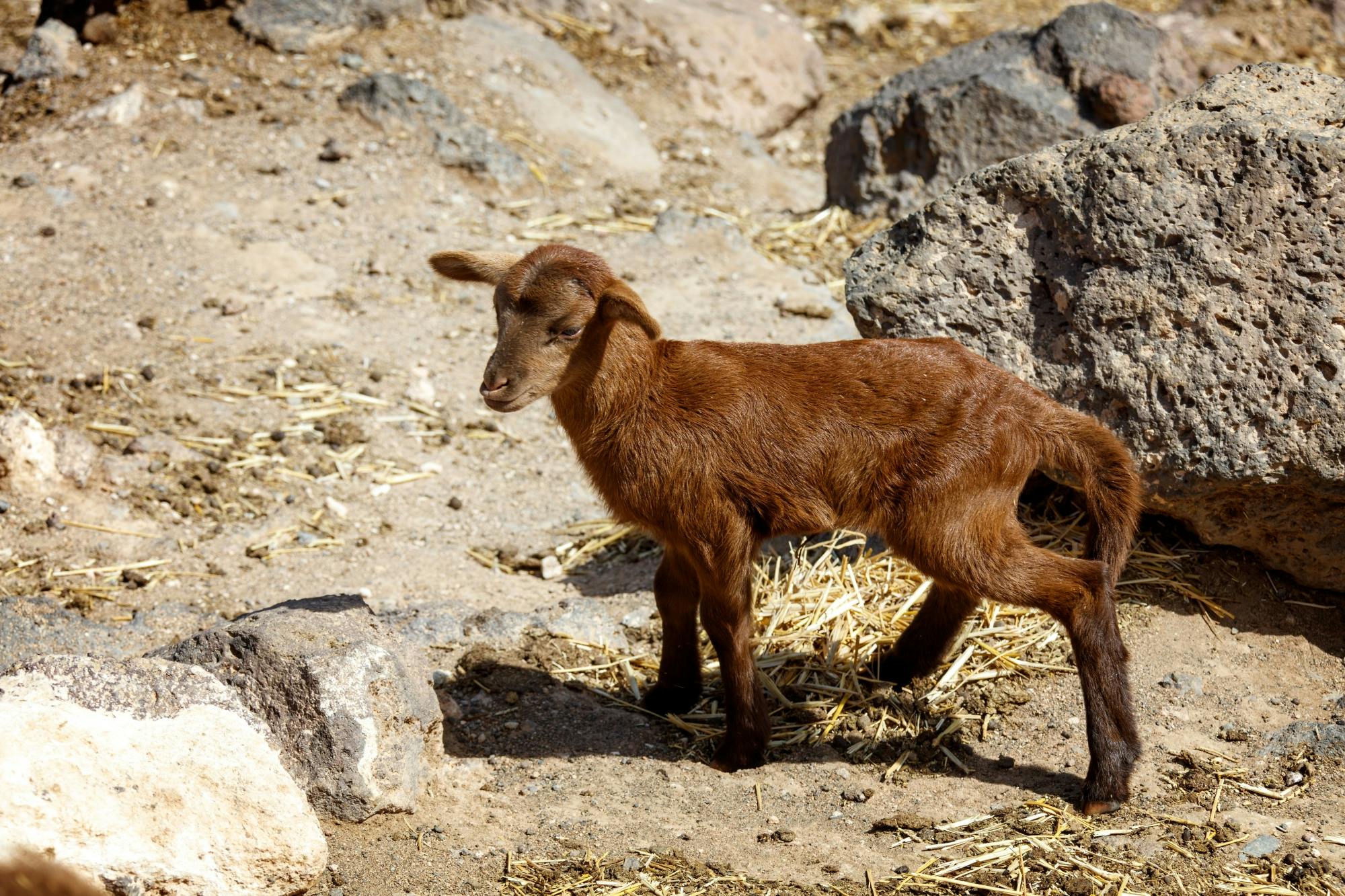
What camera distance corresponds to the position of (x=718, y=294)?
34.8ft

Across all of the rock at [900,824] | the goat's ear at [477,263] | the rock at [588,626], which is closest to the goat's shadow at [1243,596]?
the rock at [900,824]

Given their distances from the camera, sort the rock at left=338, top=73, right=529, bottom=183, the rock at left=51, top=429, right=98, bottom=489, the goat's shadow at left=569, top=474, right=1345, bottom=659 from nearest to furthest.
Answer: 1. the goat's shadow at left=569, top=474, right=1345, bottom=659
2. the rock at left=51, top=429, right=98, bottom=489
3. the rock at left=338, top=73, right=529, bottom=183

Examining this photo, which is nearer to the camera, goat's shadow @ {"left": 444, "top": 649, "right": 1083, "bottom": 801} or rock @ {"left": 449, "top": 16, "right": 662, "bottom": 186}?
goat's shadow @ {"left": 444, "top": 649, "right": 1083, "bottom": 801}

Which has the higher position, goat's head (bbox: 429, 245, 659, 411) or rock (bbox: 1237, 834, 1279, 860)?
goat's head (bbox: 429, 245, 659, 411)

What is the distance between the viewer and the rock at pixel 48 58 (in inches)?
471

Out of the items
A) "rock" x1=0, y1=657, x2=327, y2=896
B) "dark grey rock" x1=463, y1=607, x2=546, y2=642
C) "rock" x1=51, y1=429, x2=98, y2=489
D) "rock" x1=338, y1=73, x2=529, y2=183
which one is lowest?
"rock" x1=51, y1=429, x2=98, y2=489

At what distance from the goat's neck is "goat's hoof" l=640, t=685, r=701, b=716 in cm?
139

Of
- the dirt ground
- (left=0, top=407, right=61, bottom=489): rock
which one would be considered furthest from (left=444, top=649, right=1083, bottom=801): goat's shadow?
(left=0, top=407, right=61, bottom=489): rock

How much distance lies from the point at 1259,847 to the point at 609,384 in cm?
328

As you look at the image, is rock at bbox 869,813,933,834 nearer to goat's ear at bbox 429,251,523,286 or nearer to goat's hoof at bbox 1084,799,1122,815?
goat's hoof at bbox 1084,799,1122,815

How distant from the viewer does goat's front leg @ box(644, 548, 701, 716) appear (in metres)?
Result: 6.31

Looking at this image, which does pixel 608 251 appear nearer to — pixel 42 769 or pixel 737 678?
pixel 737 678

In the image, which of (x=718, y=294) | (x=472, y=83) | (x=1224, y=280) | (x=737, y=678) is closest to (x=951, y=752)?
(x=737, y=678)

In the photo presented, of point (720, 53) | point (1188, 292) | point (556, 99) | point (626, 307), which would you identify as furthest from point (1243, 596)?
point (720, 53)
